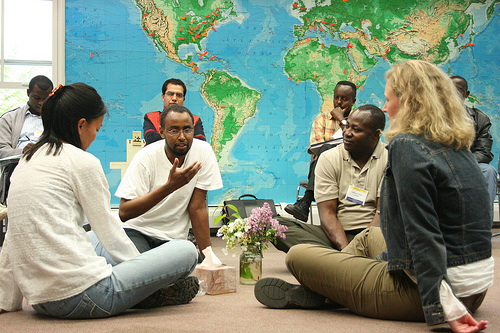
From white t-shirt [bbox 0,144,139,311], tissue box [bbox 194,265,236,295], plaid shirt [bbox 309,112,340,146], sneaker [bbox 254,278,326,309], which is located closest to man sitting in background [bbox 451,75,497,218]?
plaid shirt [bbox 309,112,340,146]

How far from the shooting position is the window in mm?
5140

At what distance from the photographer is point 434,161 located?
5.12ft

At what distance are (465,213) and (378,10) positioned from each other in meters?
4.68

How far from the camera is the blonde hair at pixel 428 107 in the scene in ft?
5.31

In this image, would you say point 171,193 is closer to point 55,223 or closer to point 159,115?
point 55,223

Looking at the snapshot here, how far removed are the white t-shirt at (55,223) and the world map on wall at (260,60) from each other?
3582 mm

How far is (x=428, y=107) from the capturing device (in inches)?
64.7

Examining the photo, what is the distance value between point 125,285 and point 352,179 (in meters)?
1.67

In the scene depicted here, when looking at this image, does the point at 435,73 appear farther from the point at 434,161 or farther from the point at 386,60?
the point at 386,60

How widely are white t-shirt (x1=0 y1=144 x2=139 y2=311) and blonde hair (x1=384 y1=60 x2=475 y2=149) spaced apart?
3.54ft

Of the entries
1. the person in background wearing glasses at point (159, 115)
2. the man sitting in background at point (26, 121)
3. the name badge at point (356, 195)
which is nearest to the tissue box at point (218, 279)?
the name badge at point (356, 195)

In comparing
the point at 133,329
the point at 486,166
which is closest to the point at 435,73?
the point at 133,329

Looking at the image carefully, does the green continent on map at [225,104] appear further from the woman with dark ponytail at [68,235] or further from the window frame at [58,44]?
the woman with dark ponytail at [68,235]

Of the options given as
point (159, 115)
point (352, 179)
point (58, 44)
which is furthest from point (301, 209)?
point (58, 44)
